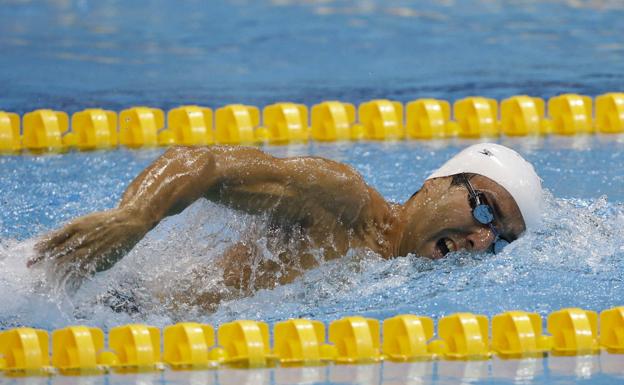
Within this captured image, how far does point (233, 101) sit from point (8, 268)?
3.63 metres

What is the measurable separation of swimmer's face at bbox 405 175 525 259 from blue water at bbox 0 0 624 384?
0.22 feet

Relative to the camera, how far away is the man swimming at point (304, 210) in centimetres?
289

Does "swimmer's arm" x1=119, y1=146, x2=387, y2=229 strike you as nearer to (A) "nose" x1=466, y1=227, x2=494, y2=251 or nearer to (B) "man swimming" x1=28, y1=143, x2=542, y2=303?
(B) "man swimming" x1=28, y1=143, x2=542, y2=303

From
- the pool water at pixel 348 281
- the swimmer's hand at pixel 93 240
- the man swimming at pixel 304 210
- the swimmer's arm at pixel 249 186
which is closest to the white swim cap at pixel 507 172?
the man swimming at pixel 304 210

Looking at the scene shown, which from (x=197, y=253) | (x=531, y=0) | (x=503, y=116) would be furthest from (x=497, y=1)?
(x=197, y=253)

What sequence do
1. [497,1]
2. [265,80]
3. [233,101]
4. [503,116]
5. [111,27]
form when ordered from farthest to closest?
[497,1]
[111,27]
[265,80]
[233,101]
[503,116]

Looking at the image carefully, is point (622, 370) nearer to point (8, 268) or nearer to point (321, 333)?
point (321, 333)

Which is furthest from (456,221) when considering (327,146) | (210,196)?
(327,146)

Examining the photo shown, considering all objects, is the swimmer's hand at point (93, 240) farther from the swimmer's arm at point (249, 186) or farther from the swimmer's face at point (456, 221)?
the swimmer's face at point (456, 221)

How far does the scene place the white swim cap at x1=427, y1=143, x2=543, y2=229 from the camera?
3.53m

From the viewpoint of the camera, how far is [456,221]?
11.3 ft

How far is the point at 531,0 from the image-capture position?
938 centimetres

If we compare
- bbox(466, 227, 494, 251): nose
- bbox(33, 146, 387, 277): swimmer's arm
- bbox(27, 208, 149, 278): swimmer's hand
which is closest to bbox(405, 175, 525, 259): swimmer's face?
bbox(466, 227, 494, 251): nose

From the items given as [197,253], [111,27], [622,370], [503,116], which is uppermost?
[111,27]
